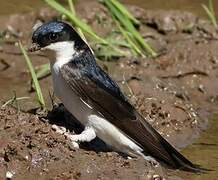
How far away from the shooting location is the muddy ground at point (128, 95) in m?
5.47

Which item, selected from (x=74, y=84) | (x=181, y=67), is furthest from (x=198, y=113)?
(x=74, y=84)

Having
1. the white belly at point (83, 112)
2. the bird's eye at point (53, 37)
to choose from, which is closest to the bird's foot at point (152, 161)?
the white belly at point (83, 112)

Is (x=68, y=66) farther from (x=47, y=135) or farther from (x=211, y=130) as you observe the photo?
(x=211, y=130)

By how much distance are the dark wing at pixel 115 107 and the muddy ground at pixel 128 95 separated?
0.10 meters

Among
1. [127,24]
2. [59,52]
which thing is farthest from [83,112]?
[127,24]

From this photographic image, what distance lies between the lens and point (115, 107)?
5.72 metres

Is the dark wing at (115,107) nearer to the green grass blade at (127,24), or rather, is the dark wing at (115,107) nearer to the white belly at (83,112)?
the white belly at (83,112)

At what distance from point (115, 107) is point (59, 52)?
475 mm

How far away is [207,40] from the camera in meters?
8.16

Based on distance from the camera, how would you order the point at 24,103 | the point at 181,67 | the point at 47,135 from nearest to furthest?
1. the point at 47,135
2. the point at 24,103
3. the point at 181,67

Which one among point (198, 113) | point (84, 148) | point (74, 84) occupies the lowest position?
Answer: point (198, 113)

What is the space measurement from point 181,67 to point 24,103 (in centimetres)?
162

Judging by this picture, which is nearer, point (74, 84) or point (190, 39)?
point (74, 84)

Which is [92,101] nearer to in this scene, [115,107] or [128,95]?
[115,107]
